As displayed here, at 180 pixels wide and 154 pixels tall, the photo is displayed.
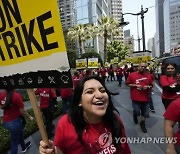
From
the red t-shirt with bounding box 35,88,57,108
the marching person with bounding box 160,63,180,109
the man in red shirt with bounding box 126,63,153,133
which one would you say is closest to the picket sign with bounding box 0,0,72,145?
the marching person with bounding box 160,63,180,109

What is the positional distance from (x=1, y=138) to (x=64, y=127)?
4715mm

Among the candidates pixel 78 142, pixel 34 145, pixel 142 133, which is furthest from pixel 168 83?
pixel 78 142

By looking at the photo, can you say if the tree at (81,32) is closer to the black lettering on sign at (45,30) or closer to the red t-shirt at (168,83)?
the red t-shirt at (168,83)

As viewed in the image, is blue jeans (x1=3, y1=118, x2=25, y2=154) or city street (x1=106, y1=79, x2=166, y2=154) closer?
blue jeans (x1=3, y1=118, x2=25, y2=154)

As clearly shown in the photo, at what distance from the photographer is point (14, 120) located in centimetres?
517

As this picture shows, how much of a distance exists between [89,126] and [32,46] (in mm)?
965

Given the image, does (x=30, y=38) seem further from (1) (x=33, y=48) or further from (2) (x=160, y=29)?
(2) (x=160, y=29)

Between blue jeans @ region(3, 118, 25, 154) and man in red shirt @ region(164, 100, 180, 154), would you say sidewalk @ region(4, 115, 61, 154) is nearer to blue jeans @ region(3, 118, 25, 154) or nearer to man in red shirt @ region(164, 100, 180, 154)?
blue jeans @ region(3, 118, 25, 154)

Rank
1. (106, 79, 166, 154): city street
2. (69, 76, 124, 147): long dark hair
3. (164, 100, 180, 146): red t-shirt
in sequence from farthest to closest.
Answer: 1. (106, 79, 166, 154): city street
2. (164, 100, 180, 146): red t-shirt
3. (69, 76, 124, 147): long dark hair

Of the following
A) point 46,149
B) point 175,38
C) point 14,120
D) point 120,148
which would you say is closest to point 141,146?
point 14,120

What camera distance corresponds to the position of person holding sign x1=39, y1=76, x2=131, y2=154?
244cm

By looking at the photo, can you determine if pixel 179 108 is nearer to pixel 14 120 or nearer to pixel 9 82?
pixel 9 82

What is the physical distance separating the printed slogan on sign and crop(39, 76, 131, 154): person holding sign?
2.11 feet

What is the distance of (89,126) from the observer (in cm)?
255
